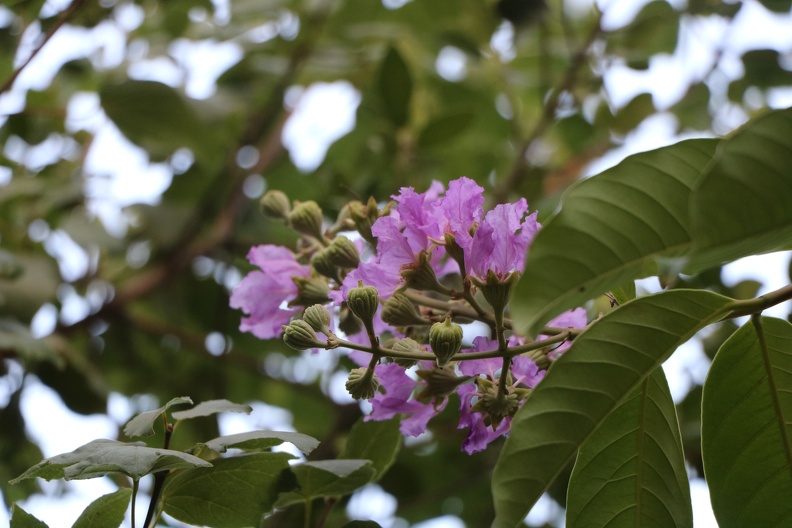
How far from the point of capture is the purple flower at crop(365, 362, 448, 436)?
797mm

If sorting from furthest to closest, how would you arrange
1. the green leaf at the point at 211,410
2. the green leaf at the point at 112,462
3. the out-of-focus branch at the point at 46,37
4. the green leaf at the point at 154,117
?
the green leaf at the point at 154,117, the out-of-focus branch at the point at 46,37, the green leaf at the point at 211,410, the green leaf at the point at 112,462

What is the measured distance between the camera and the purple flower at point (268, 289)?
92 cm

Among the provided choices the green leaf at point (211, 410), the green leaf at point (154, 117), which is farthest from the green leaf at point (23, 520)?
the green leaf at point (154, 117)

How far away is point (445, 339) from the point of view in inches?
27.0

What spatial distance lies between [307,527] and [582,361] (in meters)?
0.40

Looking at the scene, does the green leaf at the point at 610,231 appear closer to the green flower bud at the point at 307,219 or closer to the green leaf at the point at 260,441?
the green leaf at the point at 260,441

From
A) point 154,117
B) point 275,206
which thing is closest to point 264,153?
point 154,117

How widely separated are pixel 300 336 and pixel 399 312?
0.32 ft

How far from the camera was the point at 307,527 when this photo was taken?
88 centimetres

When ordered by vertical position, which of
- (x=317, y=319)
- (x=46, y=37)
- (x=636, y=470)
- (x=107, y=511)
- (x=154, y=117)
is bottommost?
(x=636, y=470)

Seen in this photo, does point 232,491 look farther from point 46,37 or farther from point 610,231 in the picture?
point 46,37

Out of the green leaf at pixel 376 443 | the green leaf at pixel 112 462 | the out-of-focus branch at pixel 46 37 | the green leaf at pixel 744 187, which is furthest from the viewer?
the out-of-focus branch at pixel 46 37

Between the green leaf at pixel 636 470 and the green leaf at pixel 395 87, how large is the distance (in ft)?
3.35

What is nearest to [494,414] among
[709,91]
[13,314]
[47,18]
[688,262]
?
[688,262]
